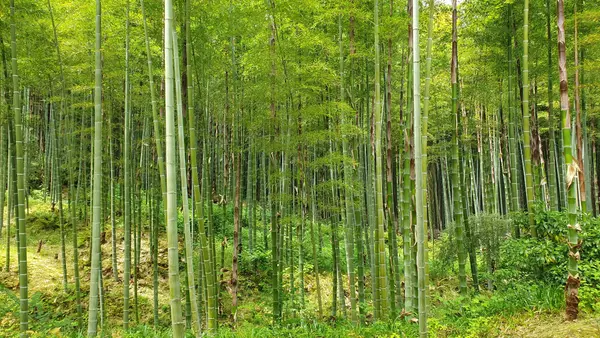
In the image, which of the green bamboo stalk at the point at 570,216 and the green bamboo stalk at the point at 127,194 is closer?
the green bamboo stalk at the point at 570,216

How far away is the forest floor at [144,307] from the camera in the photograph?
3.68 m

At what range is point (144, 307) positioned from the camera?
23.2 ft

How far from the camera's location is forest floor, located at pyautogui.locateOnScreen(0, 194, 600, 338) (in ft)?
12.1

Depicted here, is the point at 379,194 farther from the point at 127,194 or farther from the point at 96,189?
the point at 127,194

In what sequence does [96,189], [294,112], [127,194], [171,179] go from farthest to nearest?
[127,194] → [294,112] → [96,189] → [171,179]

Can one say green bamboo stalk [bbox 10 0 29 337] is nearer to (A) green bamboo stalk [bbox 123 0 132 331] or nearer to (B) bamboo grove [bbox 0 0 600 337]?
(B) bamboo grove [bbox 0 0 600 337]

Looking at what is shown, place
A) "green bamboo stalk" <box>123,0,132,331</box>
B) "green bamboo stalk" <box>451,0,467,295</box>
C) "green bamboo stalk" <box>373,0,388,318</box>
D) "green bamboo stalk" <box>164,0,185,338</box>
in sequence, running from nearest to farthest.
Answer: "green bamboo stalk" <box>164,0,185,338</box> < "green bamboo stalk" <box>373,0,388,318</box> < "green bamboo stalk" <box>451,0,467,295</box> < "green bamboo stalk" <box>123,0,132,331</box>

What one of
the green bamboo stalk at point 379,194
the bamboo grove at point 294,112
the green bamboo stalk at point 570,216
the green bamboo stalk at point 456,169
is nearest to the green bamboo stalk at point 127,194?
the bamboo grove at point 294,112

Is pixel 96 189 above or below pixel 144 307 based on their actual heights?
above

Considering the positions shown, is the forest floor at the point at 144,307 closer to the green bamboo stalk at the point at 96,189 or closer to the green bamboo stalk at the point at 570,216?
the green bamboo stalk at the point at 570,216

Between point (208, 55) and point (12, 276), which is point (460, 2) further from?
point (12, 276)

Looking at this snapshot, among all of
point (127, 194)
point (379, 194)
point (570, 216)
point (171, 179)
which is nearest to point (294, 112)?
point (379, 194)

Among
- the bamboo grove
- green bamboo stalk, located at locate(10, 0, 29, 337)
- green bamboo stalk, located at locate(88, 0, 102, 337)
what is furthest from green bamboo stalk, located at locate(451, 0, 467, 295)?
green bamboo stalk, located at locate(10, 0, 29, 337)

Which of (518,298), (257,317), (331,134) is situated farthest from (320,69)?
(257,317)
